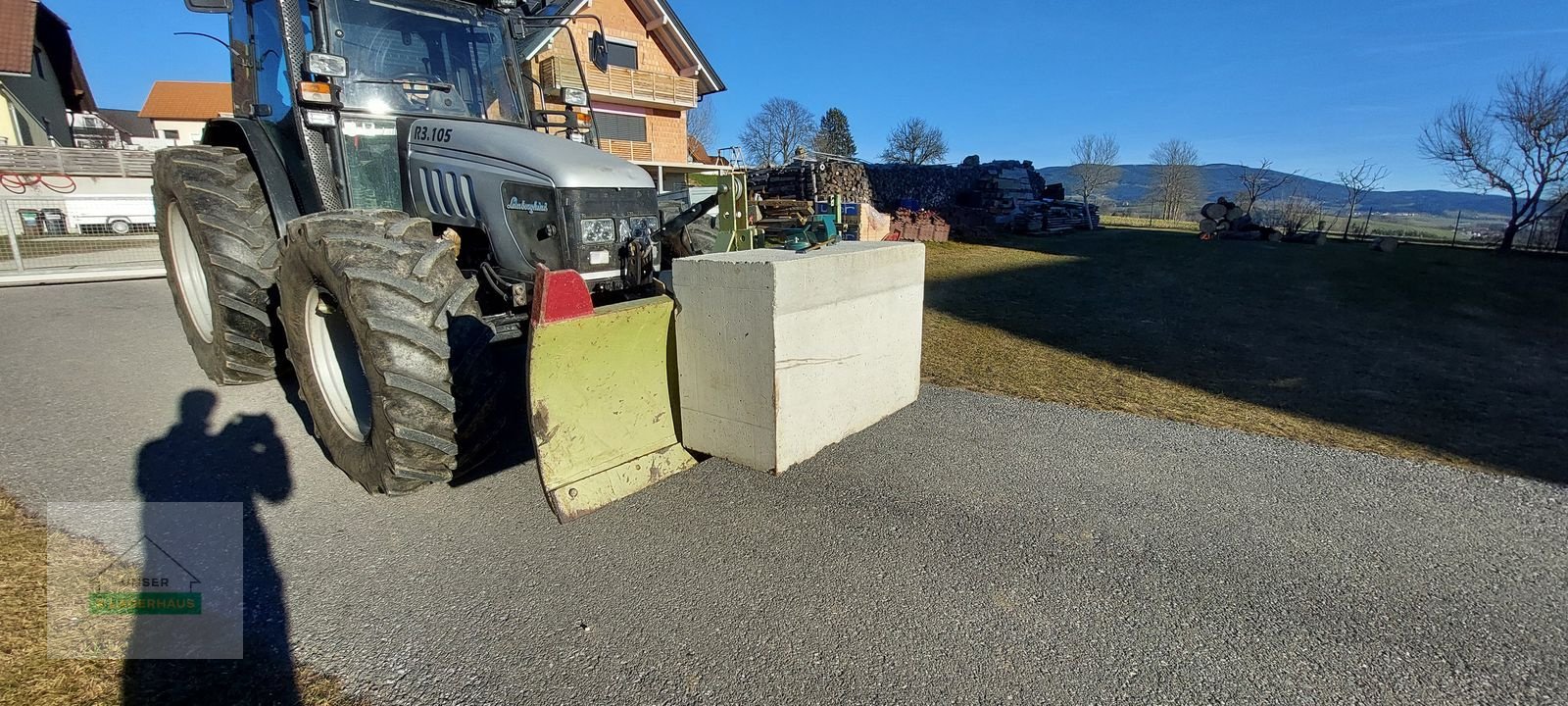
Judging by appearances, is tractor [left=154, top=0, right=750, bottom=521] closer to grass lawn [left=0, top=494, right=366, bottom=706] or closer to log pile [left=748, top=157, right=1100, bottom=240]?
grass lawn [left=0, top=494, right=366, bottom=706]

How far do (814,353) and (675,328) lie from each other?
0.67 meters

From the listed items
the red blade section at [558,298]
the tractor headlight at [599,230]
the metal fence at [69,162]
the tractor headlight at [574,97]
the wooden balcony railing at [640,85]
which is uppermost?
the wooden balcony railing at [640,85]

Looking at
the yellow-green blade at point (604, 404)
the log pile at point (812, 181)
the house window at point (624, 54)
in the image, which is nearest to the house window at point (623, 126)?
the house window at point (624, 54)

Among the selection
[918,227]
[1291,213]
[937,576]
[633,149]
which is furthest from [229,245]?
[1291,213]

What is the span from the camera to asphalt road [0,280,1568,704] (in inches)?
84.1

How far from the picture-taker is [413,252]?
3059 mm

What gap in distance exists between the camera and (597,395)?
9.66ft

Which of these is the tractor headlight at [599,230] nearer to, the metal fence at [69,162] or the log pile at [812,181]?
the log pile at [812,181]

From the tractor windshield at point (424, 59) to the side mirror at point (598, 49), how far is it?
594mm

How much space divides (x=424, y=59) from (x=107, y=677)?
3.66 m

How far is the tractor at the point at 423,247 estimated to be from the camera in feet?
9.45

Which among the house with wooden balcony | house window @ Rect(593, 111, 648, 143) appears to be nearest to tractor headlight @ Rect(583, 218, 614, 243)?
the house with wooden balcony

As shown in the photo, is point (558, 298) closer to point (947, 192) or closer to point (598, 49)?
point (598, 49)

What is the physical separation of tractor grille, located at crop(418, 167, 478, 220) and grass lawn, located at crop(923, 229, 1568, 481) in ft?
12.5
